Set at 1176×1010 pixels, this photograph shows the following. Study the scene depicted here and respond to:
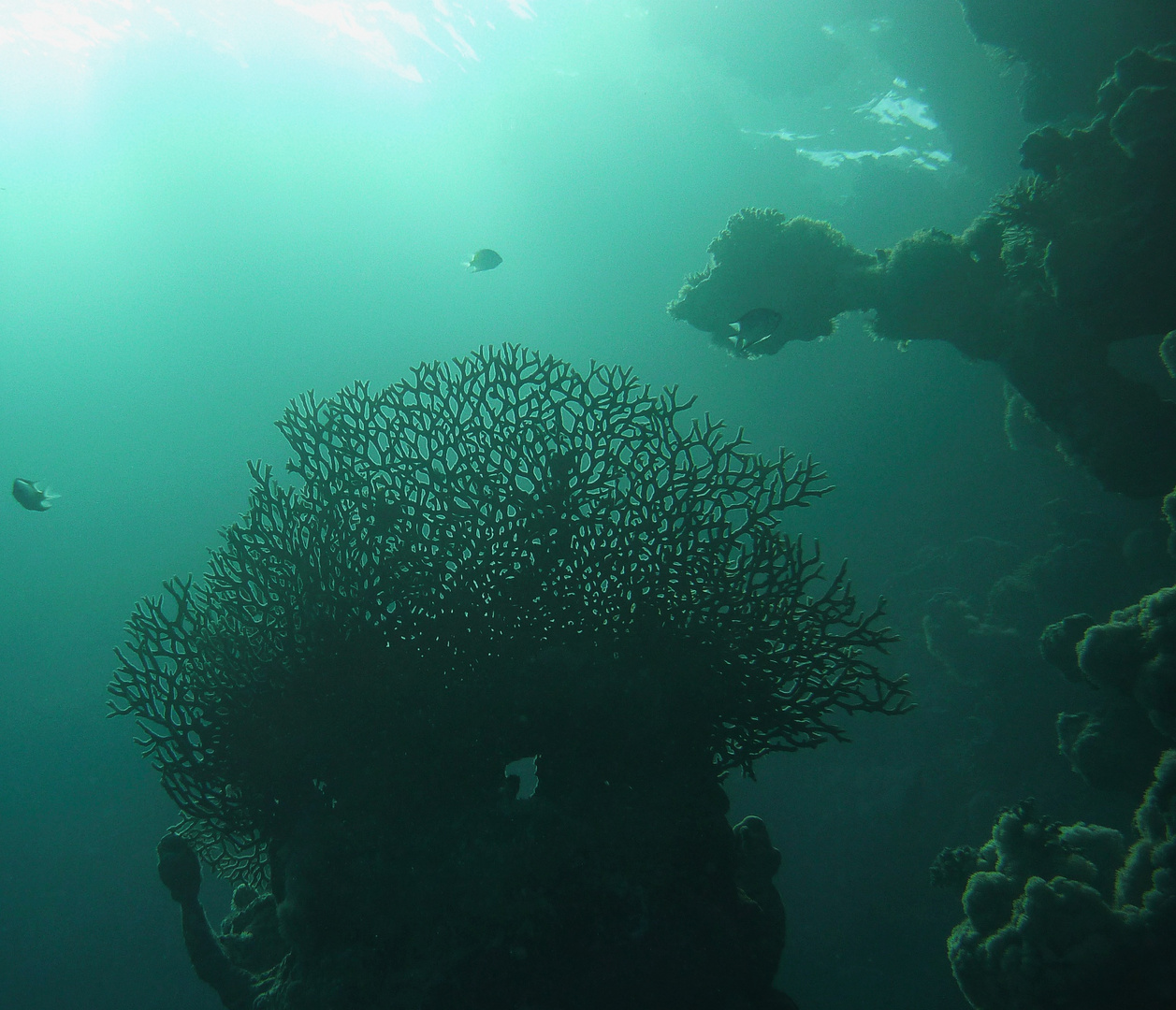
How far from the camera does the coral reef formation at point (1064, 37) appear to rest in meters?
11.0

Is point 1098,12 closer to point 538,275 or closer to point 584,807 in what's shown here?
point 584,807

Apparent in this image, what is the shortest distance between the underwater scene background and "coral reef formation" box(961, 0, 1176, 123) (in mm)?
73

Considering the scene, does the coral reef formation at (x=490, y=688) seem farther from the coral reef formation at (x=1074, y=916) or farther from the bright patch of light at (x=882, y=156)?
the bright patch of light at (x=882, y=156)

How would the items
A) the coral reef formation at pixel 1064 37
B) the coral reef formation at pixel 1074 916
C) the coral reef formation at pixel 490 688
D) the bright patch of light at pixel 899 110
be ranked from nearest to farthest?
the coral reef formation at pixel 490 688
the coral reef formation at pixel 1074 916
the coral reef formation at pixel 1064 37
the bright patch of light at pixel 899 110

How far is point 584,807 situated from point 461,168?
1690 inches

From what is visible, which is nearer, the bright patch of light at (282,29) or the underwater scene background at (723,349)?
the underwater scene background at (723,349)

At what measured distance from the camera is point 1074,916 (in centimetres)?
439

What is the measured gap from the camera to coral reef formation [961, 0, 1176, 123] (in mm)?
11000

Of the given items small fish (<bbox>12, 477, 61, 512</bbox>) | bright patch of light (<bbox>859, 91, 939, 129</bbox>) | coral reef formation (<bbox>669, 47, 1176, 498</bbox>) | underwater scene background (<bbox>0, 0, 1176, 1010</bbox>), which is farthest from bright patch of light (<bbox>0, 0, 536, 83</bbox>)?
small fish (<bbox>12, 477, 61, 512</bbox>)

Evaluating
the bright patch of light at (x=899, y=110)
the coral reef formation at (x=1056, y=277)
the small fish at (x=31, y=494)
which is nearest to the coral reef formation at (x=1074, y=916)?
the coral reef formation at (x=1056, y=277)

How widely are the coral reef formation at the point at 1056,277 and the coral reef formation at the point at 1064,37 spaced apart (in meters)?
5.26

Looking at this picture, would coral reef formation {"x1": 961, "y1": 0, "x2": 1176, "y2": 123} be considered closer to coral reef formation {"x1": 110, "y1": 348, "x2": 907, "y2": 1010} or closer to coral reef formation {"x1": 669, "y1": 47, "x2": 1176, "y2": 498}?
coral reef formation {"x1": 669, "y1": 47, "x2": 1176, "y2": 498}

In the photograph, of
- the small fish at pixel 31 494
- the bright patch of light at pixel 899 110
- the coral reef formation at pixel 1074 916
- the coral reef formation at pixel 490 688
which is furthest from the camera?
the bright patch of light at pixel 899 110

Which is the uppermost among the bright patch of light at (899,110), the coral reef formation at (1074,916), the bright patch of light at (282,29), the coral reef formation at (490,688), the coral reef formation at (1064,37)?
the bright patch of light at (282,29)
